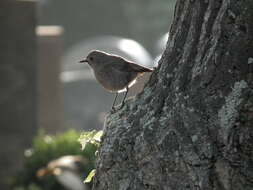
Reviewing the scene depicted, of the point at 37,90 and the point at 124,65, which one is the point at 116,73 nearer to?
the point at 124,65

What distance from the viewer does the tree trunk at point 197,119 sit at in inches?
135

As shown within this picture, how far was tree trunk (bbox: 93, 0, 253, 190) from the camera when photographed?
3.43 m

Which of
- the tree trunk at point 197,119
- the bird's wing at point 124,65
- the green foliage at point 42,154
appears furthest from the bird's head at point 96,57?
the green foliage at point 42,154

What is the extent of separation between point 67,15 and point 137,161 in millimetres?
41025

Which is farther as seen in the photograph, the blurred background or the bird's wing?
the blurred background

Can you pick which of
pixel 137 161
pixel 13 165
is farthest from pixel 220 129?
pixel 13 165

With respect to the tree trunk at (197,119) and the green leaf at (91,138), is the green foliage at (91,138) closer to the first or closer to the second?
the green leaf at (91,138)

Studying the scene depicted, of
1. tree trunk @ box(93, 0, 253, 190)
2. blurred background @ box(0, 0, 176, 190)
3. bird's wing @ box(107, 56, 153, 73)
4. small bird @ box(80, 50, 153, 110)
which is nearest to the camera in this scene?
tree trunk @ box(93, 0, 253, 190)

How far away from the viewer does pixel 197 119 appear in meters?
3.51

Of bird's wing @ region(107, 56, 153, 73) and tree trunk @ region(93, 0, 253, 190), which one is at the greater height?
bird's wing @ region(107, 56, 153, 73)

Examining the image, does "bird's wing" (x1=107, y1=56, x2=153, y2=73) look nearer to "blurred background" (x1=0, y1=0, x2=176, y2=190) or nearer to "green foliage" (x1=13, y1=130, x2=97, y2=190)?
"blurred background" (x1=0, y1=0, x2=176, y2=190)

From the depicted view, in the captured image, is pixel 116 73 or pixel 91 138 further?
pixel 116 73

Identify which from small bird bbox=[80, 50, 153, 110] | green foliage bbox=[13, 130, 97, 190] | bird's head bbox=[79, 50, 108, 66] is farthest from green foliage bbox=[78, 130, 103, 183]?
green foliage bbox=[13, 130, 97, 190]

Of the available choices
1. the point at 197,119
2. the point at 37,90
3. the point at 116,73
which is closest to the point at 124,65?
the point at 116,73
